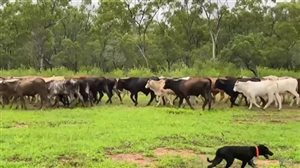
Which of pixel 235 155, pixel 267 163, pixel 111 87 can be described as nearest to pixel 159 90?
pixel 111 87

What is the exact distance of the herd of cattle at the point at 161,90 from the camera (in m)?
21.1

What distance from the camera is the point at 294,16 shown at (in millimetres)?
46188

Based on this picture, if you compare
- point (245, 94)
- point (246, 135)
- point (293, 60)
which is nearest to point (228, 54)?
point (293, 60)

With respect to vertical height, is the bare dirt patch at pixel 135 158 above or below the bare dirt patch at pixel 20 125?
below

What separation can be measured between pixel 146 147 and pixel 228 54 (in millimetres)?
32984

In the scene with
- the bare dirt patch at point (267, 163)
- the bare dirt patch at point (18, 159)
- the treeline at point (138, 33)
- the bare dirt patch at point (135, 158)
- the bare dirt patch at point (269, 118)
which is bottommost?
the bare dirt patch at point (267, 163)

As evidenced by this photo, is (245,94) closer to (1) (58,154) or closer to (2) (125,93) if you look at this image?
(2) (125,93)

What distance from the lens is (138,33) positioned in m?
54.0

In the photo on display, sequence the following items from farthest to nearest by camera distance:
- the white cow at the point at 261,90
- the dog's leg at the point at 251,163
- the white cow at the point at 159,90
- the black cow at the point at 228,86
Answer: the white cow at the point at 159,90
the black cow at the point at 228,86
the white cow at the point at 261,90
the dog's leg at the point at 251,163

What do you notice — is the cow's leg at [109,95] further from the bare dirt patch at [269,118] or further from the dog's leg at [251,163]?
the dog's leg at [251,163]

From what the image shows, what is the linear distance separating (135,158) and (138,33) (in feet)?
145

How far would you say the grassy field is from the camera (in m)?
10.4

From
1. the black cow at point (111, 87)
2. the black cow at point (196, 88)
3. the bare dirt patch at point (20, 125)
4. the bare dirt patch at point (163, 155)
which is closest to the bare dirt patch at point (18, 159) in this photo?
the bare dirt patch at point (163, 155)

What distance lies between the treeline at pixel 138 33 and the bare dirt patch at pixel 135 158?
34.7m
